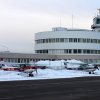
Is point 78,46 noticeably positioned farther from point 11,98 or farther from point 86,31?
point 11,98

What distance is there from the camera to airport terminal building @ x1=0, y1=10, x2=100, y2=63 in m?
102

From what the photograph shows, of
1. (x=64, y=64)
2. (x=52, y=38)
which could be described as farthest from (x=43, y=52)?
(x=64, y=64)

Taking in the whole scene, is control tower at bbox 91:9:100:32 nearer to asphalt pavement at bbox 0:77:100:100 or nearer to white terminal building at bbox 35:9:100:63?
white terminal building at bbox 35:9:100:63

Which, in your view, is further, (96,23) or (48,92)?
(96,23)

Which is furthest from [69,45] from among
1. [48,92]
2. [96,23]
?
[48,92]

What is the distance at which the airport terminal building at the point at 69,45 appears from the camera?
334 ft

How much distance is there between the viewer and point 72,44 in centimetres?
10300

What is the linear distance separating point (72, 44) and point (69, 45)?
999 millimetres

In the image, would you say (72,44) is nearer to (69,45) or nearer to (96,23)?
(69,45)

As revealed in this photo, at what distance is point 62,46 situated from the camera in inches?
4053

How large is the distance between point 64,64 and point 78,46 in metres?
33.4

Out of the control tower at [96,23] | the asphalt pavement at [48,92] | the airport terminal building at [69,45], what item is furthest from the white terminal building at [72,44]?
the asphalt pavement at [48,92]

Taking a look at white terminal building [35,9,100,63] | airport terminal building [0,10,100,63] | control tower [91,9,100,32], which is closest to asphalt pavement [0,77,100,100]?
airport terminal building [0,10,100,63]

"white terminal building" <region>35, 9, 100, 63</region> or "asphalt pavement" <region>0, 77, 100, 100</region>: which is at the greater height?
"white terminal building" <region>35, 9, 100, 63</region>
